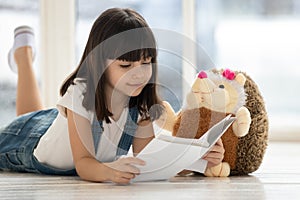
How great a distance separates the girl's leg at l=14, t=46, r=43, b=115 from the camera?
2051 mm

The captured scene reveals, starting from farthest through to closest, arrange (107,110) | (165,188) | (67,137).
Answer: (67,137)
(107,110)
(165,188)

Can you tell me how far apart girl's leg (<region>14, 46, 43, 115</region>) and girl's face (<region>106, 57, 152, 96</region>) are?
70 cm

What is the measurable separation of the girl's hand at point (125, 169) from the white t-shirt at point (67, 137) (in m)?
0.14

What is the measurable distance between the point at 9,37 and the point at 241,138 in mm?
1464

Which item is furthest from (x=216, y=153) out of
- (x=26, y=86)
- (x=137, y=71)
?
(x=26, y=86)

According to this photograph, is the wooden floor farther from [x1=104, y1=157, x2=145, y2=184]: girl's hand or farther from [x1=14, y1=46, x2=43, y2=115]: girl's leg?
[x1=14, y1=46, x2=43, y2=115]: girl's leg

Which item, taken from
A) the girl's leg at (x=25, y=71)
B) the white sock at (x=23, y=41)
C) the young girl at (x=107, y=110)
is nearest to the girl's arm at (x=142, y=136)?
the young girl at (x=107, y=110)

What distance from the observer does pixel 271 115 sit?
271 centimetres

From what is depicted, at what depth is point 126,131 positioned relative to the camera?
1.51 metres

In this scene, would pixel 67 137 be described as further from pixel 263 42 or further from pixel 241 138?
pixel 263 42

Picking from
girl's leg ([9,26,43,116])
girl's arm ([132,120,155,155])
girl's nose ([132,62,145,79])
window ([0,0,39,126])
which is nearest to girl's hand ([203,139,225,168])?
girl's arm ([132,120,155,155])

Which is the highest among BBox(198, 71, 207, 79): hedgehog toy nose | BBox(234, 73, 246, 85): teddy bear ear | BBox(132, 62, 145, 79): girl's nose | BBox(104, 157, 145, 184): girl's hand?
BBox(132, 62, 145, 79): girl's nose

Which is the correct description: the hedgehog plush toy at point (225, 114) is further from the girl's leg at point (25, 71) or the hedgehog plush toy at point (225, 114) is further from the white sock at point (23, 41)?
the white sock at point (23, 41)

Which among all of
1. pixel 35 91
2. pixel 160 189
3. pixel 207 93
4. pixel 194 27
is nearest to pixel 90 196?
pixel 160 189
